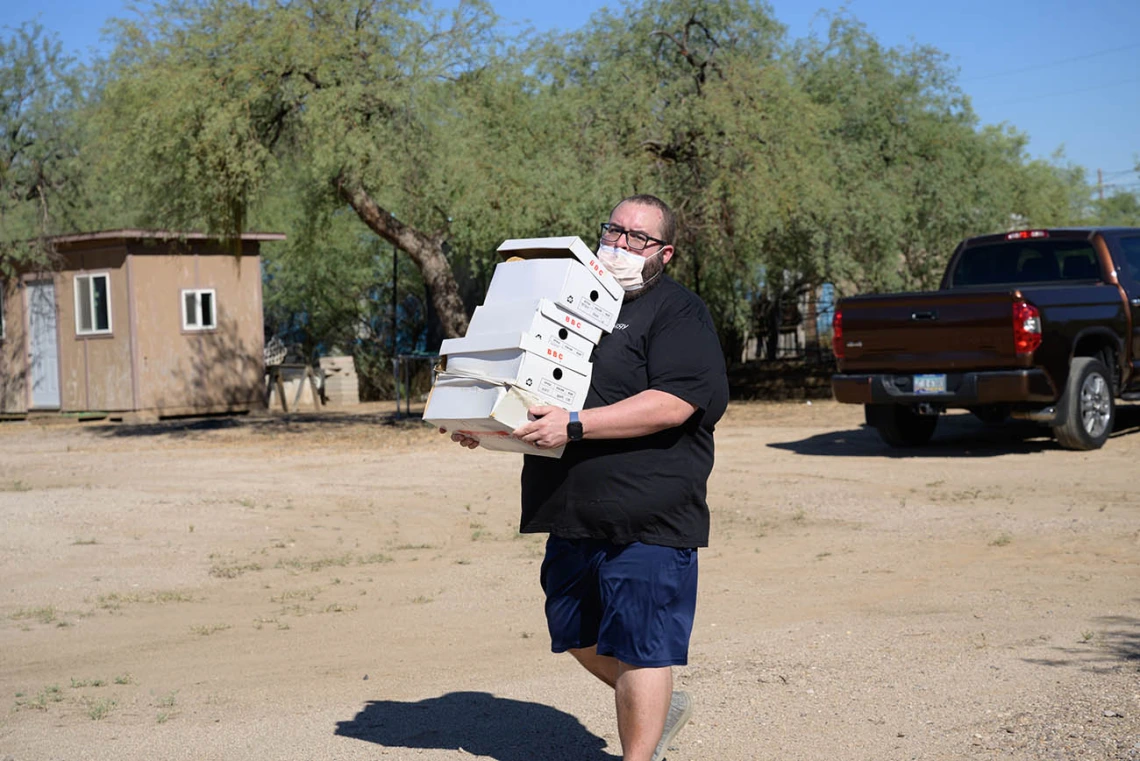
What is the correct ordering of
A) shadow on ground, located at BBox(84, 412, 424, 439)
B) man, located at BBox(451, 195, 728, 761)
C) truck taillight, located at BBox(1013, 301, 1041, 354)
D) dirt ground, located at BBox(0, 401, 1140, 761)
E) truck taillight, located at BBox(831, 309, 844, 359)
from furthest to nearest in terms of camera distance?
shadow on ground, located at BBox(84, 412, 424, 439)
truck taillight, located at BBox(831, 309, 844, 359)
truck taillight, located at BBox(1013, 301, 1041, 354)
dirt ground, located at BBox(0, 401, 1140, 761)
man, located at BBox(451, 195, 728, 761)

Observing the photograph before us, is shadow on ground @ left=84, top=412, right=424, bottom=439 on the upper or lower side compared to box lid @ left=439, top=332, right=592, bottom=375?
lower

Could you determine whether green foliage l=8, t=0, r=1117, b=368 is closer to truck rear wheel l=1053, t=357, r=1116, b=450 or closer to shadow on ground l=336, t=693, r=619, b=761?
truck rear wheel l=1053, t=357, r=1116, b=450

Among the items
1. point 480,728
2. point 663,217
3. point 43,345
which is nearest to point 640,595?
point 663,217

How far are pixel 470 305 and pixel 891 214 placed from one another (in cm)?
965

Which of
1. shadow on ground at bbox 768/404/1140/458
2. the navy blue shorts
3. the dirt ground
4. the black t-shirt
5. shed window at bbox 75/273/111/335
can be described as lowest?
the dirt ground

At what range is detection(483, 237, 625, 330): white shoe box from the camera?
13.2ft

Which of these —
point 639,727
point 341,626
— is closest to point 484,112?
point 341,626

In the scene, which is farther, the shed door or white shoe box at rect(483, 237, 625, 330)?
the shed door

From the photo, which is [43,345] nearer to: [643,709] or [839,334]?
[839,334]

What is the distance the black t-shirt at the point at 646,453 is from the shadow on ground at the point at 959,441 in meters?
10.9

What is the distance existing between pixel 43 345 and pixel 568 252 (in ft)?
82.8

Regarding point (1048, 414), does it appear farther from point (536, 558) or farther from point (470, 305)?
point (470, 305)

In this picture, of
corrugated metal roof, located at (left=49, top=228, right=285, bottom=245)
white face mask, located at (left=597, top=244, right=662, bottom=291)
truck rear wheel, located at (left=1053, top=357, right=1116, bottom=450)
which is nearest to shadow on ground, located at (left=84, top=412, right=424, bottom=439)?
corrugated metal roof, located at (left=49, top=228, right=285, bottom=245)

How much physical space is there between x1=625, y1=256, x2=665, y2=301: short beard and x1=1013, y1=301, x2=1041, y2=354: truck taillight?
9556mm
